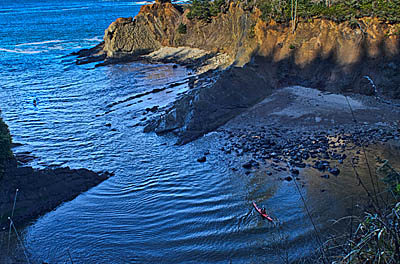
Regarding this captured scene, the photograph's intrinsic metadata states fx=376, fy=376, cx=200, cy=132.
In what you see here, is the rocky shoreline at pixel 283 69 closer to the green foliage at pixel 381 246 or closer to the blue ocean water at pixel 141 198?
the blue ocean water at pixel 141 198

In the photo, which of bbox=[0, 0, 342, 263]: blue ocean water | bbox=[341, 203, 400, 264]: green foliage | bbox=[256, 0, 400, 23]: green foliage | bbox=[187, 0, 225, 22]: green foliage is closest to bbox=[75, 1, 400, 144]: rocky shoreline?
bbox=[256, 0, 400, 23]: green foliage

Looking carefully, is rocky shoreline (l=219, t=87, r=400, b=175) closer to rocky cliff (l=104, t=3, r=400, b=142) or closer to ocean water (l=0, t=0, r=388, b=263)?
rocky cliff (l=104, t=3, r=400, b=142)

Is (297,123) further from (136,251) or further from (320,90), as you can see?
(136,251)

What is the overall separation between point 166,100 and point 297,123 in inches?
386

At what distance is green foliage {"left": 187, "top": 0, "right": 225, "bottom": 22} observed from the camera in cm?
3744

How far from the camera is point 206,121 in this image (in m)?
17.6

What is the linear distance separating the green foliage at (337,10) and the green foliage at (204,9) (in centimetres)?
1248

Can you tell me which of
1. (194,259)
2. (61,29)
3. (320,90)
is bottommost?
(194,259)

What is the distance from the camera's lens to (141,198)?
12.1m

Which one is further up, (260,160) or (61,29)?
(61,29)

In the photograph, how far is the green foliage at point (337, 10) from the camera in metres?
20.1

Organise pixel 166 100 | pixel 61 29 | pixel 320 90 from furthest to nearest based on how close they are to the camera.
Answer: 1. pixel 61 29
2. pixel 166 100
3. pixel 320 90

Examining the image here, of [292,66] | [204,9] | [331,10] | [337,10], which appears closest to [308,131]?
[292,66]

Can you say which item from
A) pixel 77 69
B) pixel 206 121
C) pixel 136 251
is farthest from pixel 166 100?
pixel 77 69
